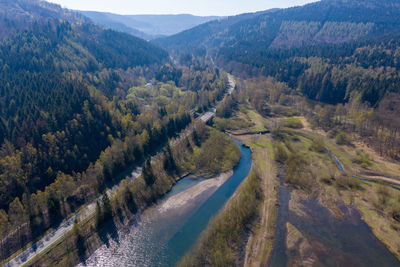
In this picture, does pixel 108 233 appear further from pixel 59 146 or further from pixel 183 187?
pixel 59 146

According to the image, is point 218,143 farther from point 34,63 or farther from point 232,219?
point 34,63

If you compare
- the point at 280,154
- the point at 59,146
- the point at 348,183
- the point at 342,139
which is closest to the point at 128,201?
the point at 59,146

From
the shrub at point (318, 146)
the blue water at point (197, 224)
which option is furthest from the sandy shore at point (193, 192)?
the shrub at point (318, 146)

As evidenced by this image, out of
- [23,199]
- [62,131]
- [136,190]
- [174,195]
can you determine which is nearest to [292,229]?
[174,195]

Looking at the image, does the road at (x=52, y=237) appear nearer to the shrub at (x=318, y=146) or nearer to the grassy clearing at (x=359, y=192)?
the grassy clearing at (x=359, y=192)

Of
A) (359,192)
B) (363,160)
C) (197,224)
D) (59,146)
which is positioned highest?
(59,146)

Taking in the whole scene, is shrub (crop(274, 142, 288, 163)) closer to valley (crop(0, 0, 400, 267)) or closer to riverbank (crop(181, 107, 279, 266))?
valley (crop(0, 0, 400, 267))

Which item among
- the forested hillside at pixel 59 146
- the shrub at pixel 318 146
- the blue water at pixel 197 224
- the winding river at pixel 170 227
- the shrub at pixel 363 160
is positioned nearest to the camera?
the winding river at pixel 170 227
